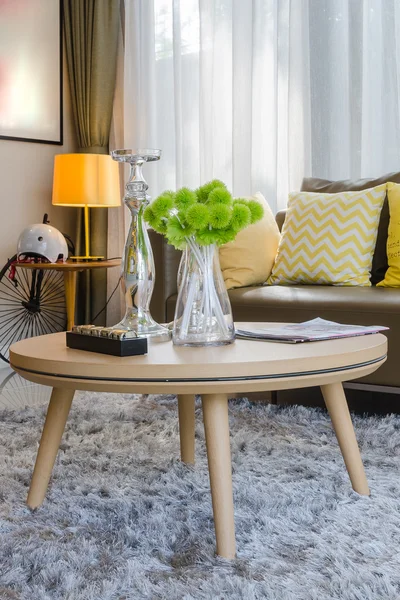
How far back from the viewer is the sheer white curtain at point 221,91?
3.73 m

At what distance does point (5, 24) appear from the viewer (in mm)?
4152

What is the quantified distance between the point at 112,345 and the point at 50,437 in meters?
0.32

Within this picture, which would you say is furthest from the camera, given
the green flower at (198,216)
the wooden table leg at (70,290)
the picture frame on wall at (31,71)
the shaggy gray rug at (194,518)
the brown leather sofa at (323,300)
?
the picture frame on wall at (31,71)

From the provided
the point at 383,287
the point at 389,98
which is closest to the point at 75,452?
the point at 383,287

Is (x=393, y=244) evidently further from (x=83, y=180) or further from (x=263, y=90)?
(x=83, y=180)

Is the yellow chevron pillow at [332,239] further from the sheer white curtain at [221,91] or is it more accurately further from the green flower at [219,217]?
the green flower at [219,217]

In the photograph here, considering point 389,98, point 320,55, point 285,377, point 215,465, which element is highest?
point 320,55

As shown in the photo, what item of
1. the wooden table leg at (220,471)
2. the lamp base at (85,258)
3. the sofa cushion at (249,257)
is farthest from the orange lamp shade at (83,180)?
the wooden table leg at (220,471)

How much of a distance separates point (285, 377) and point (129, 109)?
3234mm

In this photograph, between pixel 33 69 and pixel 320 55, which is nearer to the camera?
pixel 320 55

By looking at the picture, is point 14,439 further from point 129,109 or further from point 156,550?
point 129,109

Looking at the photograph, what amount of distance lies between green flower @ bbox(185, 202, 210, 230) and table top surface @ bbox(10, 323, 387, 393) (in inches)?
10.4


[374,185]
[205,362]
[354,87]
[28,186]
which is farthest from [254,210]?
[28,186]

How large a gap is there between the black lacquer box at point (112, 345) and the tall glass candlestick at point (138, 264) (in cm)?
24
